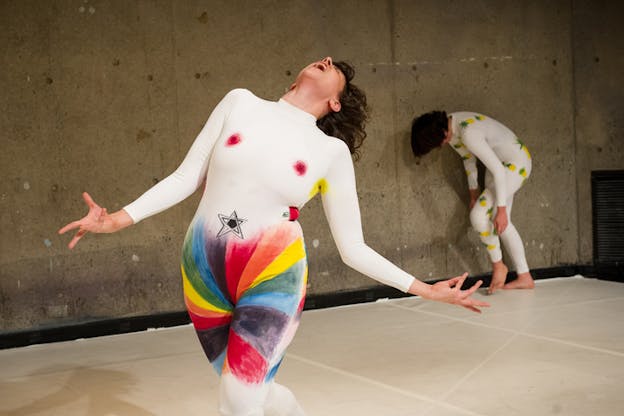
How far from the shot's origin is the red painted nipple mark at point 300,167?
247 cm

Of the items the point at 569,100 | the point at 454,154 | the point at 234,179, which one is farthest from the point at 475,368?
the point at 569,100

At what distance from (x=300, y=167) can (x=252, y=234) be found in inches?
9.7

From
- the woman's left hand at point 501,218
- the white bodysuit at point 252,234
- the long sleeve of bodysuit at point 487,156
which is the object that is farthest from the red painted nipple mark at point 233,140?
the woman's left hand at point 501,218

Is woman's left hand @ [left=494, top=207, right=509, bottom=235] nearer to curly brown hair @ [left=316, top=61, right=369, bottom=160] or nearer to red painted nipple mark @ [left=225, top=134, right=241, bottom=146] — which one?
curly brown hair @ [left=316, top=61, right=369, bottom=160]

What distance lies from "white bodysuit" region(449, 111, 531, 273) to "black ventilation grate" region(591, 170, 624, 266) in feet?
2.83

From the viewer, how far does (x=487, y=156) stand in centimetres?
566

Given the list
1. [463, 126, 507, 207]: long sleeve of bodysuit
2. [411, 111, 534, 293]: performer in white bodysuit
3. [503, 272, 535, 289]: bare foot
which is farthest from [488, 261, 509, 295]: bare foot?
[463, 126, 507, 207]: long sleeve of bodysuit

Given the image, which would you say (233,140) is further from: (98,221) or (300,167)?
(98,221)

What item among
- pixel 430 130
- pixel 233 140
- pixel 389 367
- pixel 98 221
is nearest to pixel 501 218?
pixel 430 130

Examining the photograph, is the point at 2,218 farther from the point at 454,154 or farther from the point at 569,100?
the point at 569,100

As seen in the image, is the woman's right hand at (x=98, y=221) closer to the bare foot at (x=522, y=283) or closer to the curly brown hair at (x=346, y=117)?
the curly brown hair at (x=346, y=117)

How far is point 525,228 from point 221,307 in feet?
14.4

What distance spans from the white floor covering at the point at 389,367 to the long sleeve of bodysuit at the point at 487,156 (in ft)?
2.49

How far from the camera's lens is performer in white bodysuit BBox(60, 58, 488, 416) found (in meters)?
2.39
